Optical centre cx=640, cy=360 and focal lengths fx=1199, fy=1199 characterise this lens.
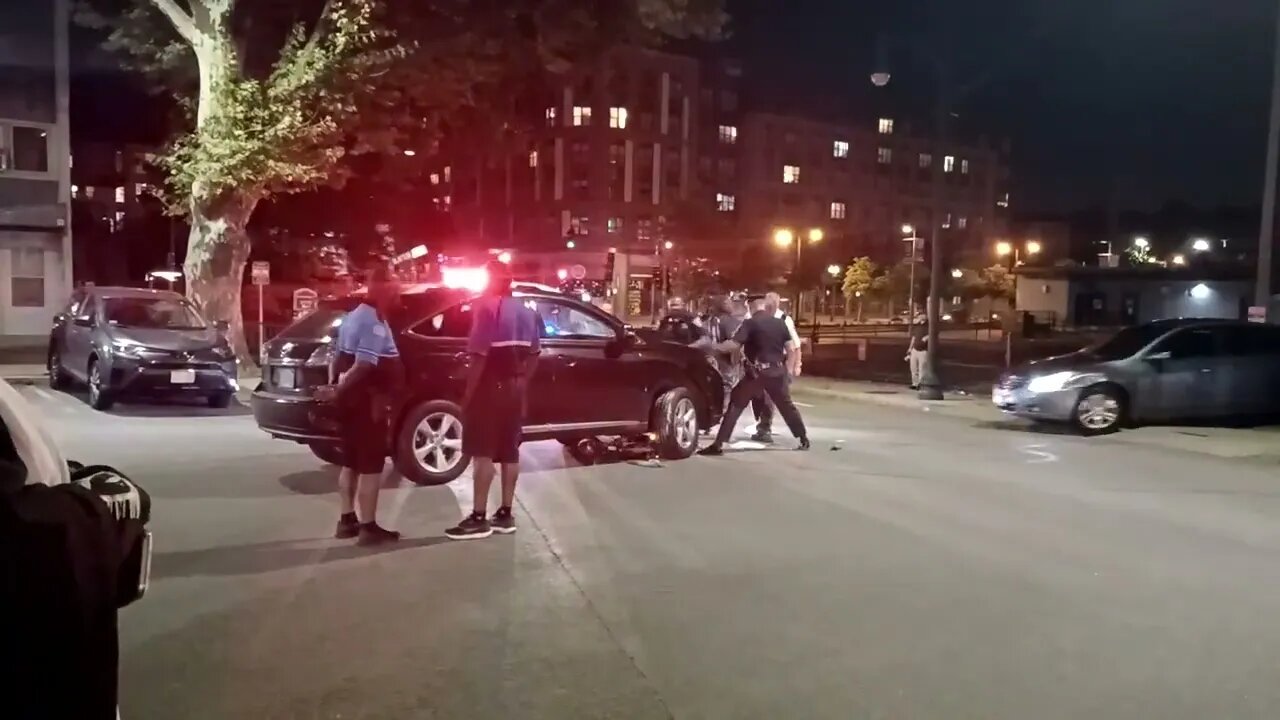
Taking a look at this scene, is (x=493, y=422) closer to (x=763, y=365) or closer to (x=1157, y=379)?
(x=763, y=365)

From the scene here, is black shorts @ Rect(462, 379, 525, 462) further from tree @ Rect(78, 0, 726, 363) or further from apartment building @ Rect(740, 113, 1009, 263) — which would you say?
apartment building @ Rect(740, 113, 1009, 263)

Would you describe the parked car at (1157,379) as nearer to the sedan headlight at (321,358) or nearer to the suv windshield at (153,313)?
the sedan headlight at (321,358)

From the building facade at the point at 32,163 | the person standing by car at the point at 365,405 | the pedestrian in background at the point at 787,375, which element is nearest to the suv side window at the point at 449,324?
the person standing by car at the point at 365,405

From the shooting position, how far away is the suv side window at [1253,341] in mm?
17109

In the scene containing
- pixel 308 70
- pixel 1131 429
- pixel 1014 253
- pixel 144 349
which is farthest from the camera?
pixel 1014 253

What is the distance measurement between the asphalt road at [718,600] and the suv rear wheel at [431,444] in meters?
0.23

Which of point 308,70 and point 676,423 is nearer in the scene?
point 676,423

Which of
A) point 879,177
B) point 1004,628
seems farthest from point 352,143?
point 879,177

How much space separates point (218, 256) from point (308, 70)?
423cm

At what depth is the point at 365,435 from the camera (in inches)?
312

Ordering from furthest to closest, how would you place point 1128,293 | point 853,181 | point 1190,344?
1. point 853,181
2. point 1128,293
3. point 1190,344

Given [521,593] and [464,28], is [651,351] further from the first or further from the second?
[464,28]

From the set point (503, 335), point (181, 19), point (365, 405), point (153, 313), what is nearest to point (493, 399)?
point (503, 335)

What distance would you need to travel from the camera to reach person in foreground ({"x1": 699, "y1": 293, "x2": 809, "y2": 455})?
42.0ft
